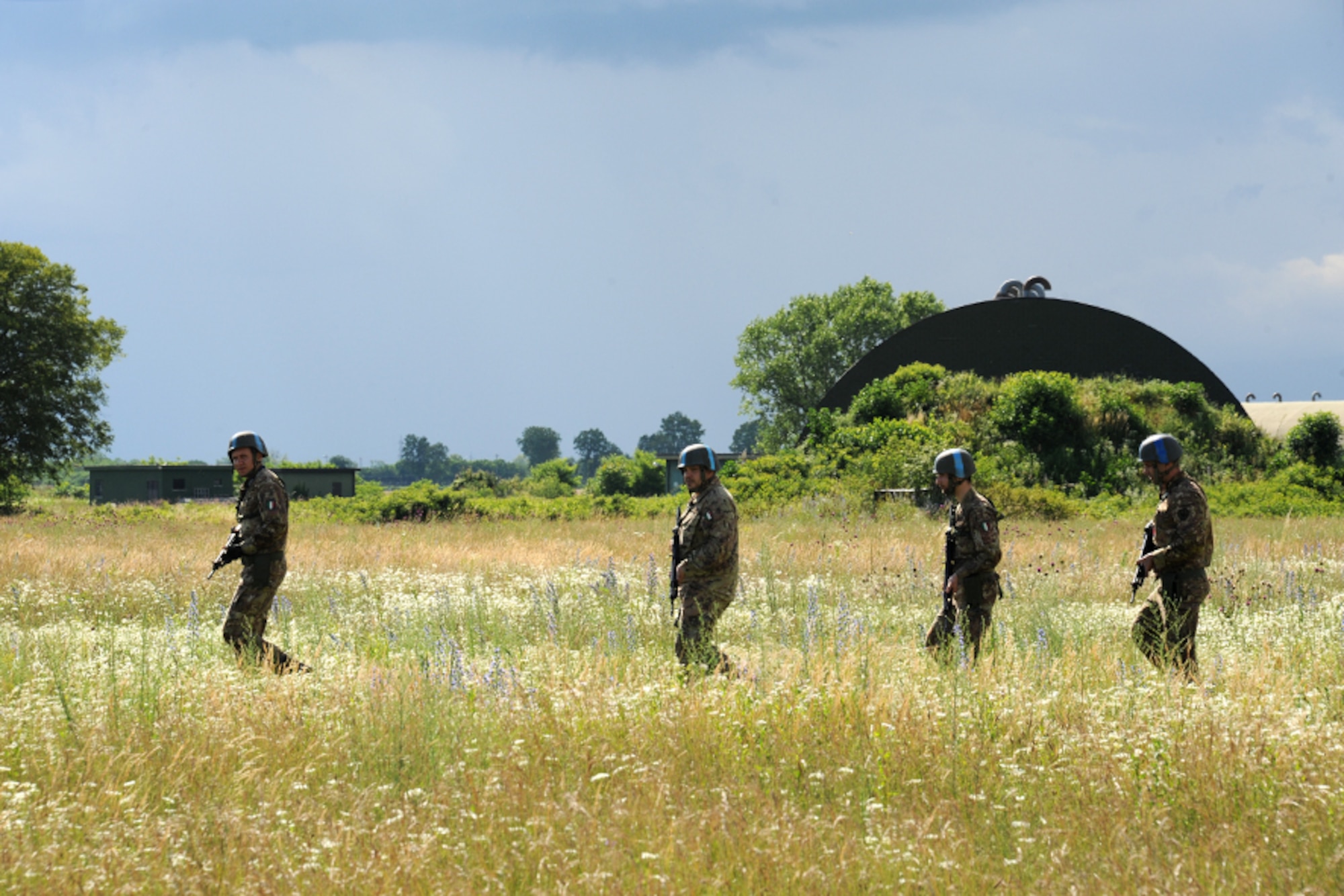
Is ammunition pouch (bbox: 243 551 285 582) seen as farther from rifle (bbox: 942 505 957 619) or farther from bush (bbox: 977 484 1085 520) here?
bush (bbox: 977 484 1085 520)

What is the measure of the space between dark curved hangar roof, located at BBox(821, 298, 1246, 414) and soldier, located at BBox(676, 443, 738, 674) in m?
33.8

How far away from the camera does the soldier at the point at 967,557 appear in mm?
7625

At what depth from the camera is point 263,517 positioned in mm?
8266

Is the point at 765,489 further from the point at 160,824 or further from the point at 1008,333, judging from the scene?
the point at 160,824

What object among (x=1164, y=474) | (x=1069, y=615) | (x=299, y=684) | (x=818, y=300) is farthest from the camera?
(x=818, y=300)

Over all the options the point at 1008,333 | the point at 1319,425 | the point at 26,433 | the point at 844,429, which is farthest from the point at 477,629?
the point at 26,433

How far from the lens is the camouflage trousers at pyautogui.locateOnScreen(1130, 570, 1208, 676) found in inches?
295

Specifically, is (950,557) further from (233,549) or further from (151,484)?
(151,484)

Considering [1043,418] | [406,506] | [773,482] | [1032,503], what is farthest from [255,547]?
[1043,418]

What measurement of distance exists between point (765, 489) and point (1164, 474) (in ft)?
68.8

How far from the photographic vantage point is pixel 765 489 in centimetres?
2872

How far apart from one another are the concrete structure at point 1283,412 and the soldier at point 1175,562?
Result: 116 feet

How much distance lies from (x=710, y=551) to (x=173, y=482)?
68.4 metres

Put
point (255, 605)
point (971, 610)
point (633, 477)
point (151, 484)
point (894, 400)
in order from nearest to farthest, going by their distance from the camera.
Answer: point (971, 610), point (255, 605), point (894, 400), point (633, 477), point (151, 484)
